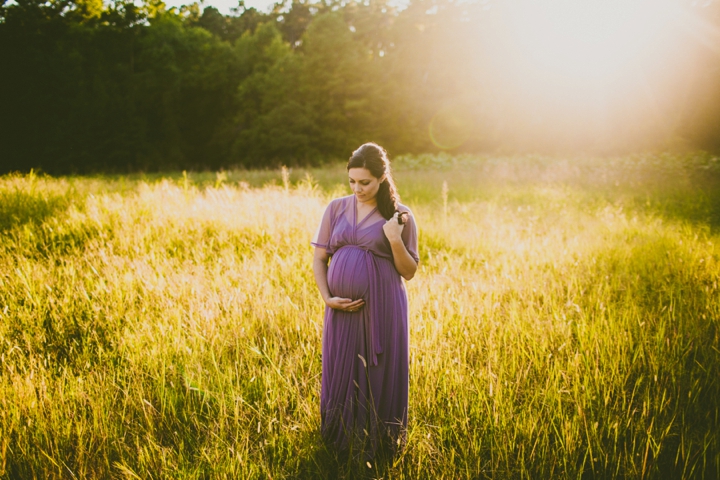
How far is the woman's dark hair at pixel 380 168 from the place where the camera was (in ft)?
6.41

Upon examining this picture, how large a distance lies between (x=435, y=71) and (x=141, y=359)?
3970 cm

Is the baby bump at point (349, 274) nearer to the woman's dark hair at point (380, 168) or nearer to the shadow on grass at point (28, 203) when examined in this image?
the woman's dark hair at point (380, 168)

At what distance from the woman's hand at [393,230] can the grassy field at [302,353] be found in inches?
36.8

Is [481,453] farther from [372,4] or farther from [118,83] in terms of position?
[372,4]

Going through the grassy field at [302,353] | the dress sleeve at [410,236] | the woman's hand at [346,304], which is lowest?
the grassy field at [302,353]

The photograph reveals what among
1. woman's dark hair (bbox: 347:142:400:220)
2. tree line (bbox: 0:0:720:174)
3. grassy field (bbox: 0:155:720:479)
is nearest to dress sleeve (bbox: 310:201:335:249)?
woman's dark hair (bbox: 347:142:400:220)

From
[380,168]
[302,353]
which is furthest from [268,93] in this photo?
[380,168]

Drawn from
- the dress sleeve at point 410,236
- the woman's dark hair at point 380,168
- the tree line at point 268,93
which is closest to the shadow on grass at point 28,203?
the woman's dark hair at point 380,168

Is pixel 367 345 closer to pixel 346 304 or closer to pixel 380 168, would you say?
A: pixel 346 304

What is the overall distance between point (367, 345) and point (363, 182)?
2.63 ft

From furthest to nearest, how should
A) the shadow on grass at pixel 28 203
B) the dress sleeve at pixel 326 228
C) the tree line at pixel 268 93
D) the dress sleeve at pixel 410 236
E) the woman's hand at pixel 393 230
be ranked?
the tree line at pixel 268 93, the shadow on grass at pixel 28 203, the dress sleeve at pixel 326 228, the dress sleeve at pixel 410 236, the woman's hand at pixel 393 230

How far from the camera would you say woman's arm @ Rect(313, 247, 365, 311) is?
6.32ft

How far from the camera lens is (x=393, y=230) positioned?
1.90m

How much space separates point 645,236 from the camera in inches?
220
